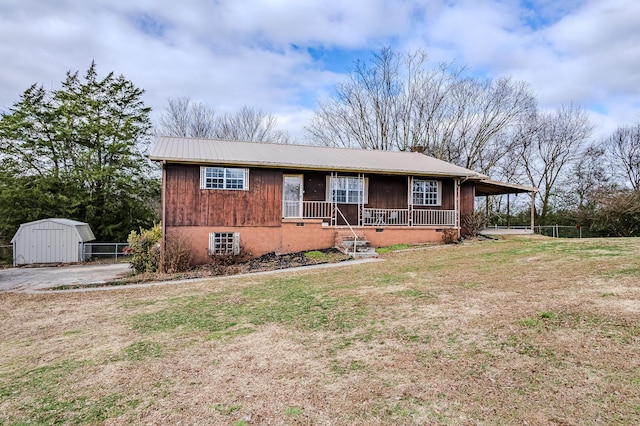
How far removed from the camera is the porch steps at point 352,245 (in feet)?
44.7

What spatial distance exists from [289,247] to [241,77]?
62.1 ft

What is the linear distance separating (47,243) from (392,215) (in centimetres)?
1682

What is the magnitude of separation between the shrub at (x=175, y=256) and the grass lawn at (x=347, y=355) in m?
4.17

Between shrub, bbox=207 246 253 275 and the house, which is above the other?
the house

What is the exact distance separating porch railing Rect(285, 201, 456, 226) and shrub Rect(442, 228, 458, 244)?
0.60 metres

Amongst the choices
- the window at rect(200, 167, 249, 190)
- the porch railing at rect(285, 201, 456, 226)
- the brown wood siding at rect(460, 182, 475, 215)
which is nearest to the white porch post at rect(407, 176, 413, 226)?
the porch railing at rect(285, 201, 456, 226)

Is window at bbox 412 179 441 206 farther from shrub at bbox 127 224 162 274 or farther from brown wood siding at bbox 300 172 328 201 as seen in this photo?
shrub at bbox 127 224 162 274

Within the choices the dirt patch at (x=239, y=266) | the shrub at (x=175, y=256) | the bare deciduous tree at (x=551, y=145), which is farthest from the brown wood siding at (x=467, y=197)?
the bare deciduous tree at (x=551, y=145)

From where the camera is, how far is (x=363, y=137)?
105ft

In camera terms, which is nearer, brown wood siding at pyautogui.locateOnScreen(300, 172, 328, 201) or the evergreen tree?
brown wood siding at pyautogui.locateOnScreen(300, 172, 328, 201)

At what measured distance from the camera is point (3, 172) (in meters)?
21.1

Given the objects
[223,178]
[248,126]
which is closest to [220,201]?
[223,178]

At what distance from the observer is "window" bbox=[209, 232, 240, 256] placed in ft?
45.3

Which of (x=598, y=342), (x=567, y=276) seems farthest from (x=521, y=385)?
(x=567, y=276)
